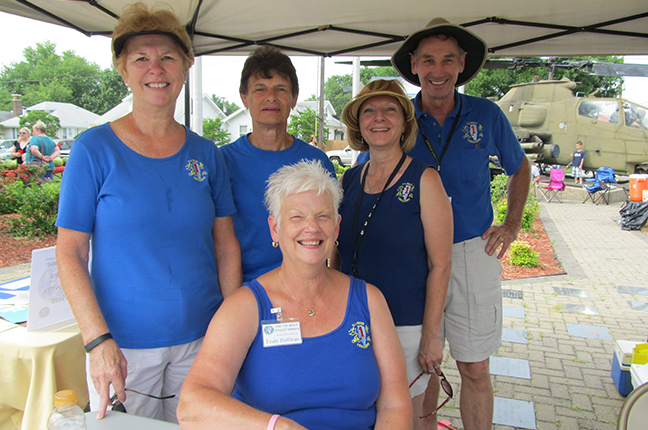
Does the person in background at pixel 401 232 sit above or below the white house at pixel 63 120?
below

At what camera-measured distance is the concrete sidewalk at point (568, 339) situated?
3318 mm

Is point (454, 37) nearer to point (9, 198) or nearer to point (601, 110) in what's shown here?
point (9, 198)

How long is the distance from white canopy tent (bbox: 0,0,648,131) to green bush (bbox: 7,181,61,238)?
20.2 ft

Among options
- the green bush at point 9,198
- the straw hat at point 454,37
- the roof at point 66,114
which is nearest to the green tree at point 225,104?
the roof at point 66,114

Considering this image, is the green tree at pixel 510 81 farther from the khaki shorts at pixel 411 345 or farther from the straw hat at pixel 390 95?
the khaki shorts at pixel 411 345

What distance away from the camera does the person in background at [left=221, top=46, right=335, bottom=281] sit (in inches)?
84.6

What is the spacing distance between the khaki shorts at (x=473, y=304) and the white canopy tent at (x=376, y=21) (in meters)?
1.86

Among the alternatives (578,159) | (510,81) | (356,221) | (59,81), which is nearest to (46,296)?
(356,221)

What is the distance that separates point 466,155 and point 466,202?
0.92ft

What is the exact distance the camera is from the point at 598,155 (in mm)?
18359

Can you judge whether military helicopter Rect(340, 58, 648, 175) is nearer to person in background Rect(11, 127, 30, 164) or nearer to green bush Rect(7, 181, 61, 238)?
green bush Rect(7, 181, 61, 238)

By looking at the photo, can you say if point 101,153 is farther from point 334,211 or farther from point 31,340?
point 31,340

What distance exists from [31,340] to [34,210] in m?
7.53

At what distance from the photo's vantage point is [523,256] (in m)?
7.69
